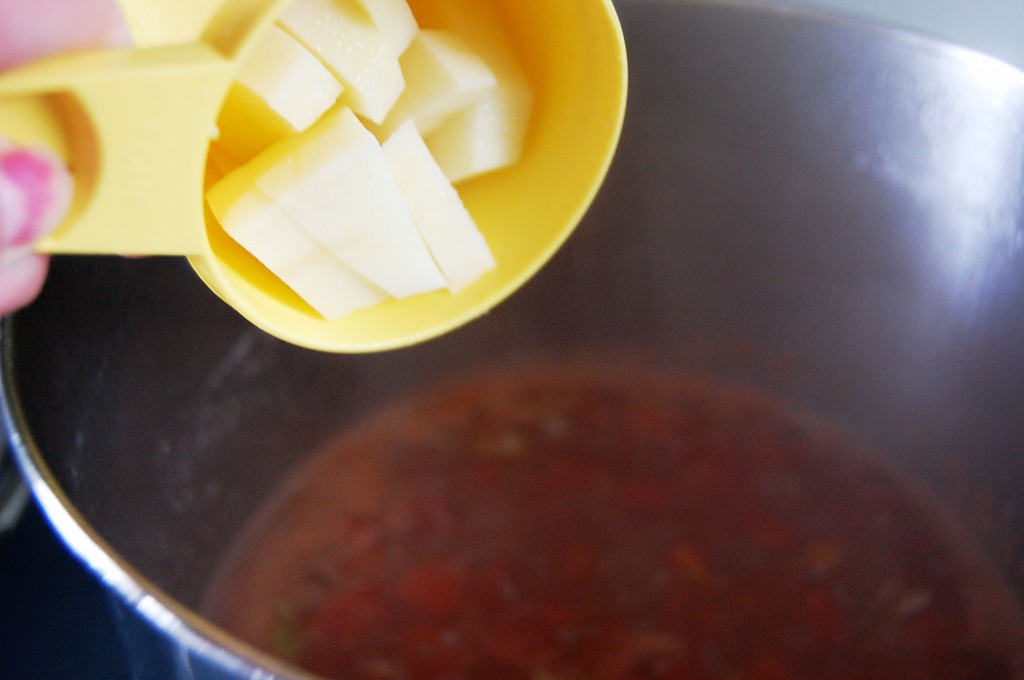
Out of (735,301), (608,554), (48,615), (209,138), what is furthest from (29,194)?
(735,301)

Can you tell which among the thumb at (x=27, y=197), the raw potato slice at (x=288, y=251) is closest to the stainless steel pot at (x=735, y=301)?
the raw potato slice at (x=288, y=251)

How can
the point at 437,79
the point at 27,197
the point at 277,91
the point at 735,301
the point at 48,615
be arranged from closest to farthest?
the point at 27,197 → the point at 277,91 → the point at 437,79 → the point at 48,615 → the point at 735,301

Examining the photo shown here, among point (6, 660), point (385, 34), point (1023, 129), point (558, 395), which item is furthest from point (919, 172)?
point (6, 660)

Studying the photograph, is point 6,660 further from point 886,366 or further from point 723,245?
point 886,366

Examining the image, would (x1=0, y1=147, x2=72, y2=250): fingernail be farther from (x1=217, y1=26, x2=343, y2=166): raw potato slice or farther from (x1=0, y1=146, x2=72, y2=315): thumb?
(x1=217, y1=26, x2=343, y2=166): raw potato slice

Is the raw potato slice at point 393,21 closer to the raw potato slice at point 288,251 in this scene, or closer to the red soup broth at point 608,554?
the raw potato slice at point 288,251

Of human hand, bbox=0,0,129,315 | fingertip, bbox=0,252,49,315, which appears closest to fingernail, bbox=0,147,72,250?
human hand, bbox=0,0,129,315

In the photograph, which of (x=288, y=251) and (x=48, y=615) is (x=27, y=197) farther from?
(x=48, y=615)
